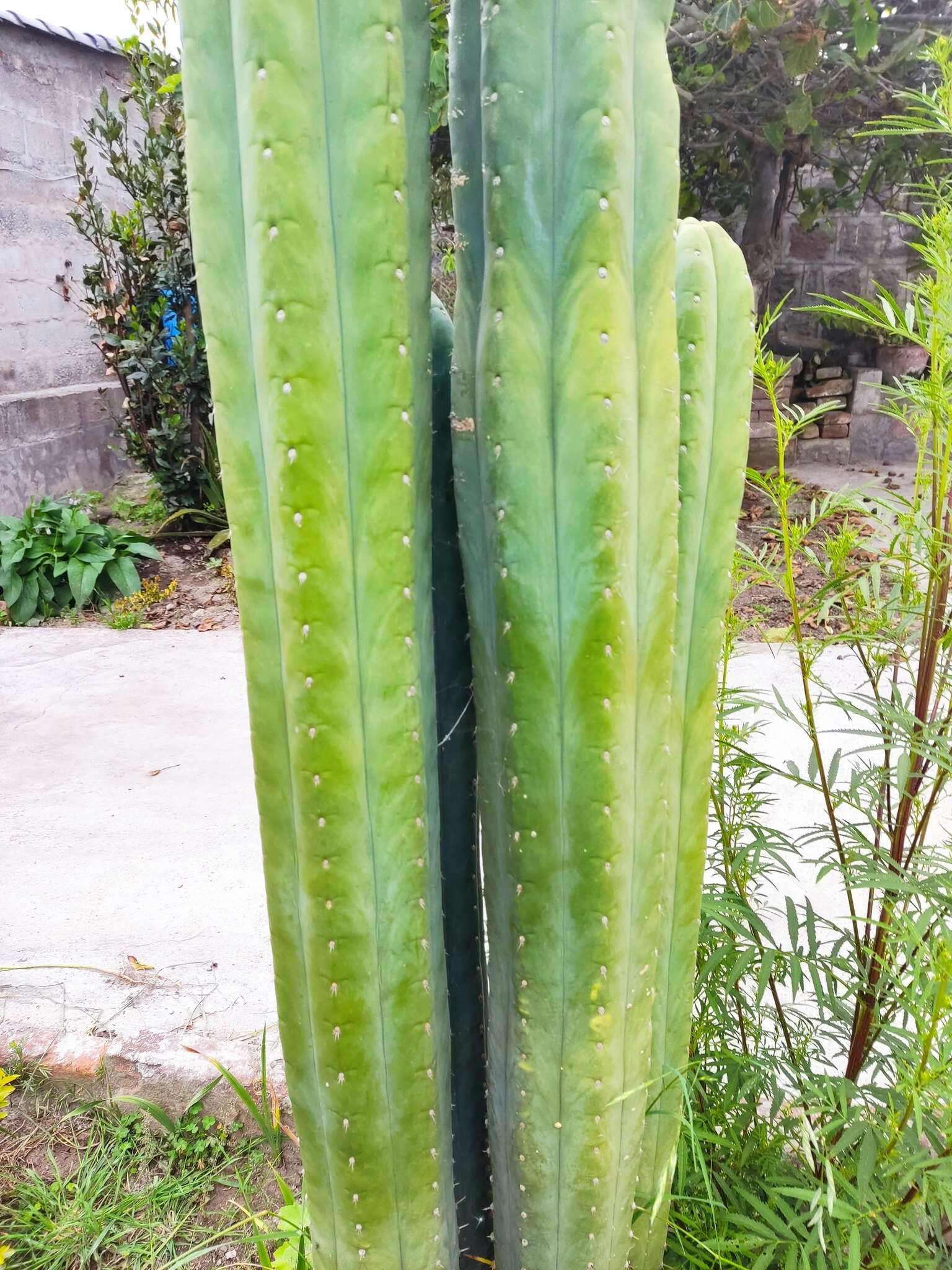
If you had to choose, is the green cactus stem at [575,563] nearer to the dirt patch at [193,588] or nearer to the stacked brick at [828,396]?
the dirt patch at [193,588]

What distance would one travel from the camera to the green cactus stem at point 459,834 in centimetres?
97

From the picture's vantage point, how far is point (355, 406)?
77cm

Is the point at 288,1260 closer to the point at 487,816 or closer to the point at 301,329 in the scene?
the point at 487,816

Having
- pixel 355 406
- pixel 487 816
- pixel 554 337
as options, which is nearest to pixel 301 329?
pixel 355 406

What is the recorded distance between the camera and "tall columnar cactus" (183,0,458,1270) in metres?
0.72

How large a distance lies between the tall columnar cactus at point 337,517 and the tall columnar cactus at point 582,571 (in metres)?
0.07

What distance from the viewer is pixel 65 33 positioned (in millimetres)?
5340

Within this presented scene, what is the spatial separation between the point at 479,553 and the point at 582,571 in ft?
0.38

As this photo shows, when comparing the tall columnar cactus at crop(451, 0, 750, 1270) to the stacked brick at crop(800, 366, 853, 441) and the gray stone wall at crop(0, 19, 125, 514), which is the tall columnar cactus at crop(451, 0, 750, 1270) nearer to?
the gray stone wall at crop(0, 19, 125, 514)

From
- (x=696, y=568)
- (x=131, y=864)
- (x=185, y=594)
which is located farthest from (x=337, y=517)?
(x=185, y=594)

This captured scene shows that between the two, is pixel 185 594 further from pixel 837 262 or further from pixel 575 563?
pixel 837 262

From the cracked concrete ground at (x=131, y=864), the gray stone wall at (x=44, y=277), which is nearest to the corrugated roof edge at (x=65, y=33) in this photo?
the gray stone wall at (x=44, y=277)

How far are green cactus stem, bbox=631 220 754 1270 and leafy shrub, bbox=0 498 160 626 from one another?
413 cm

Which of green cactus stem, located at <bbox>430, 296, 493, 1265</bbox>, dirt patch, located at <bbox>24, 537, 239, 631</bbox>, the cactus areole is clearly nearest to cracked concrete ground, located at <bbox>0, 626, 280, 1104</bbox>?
dirt patch, located at <bbox>24, 537, 239, 631</bbox>
